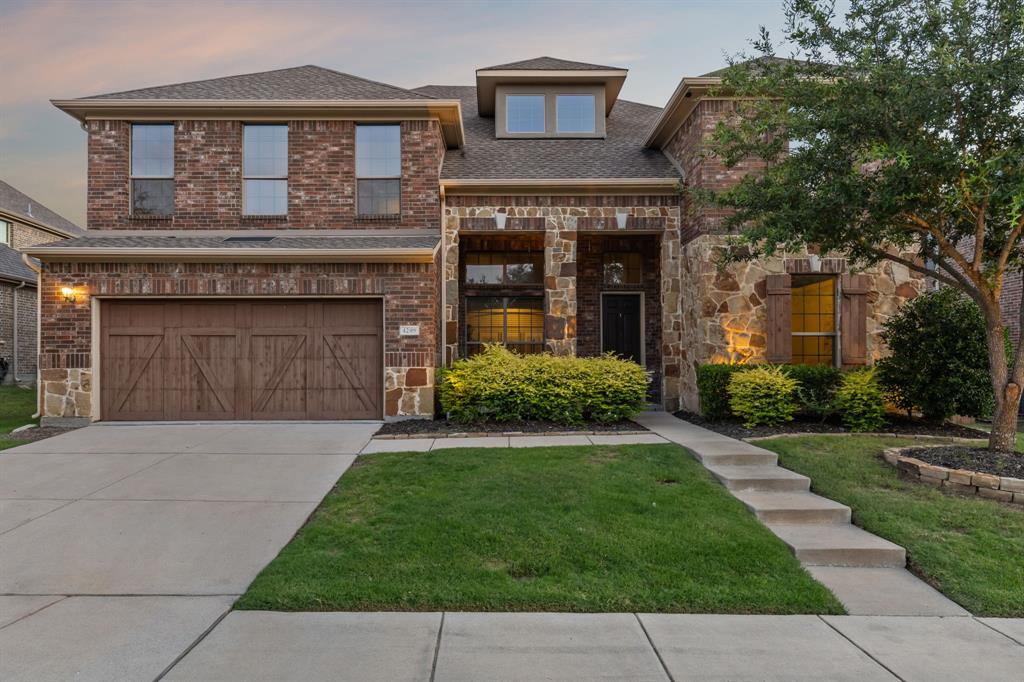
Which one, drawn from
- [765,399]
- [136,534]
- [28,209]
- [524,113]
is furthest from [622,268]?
[28,209]

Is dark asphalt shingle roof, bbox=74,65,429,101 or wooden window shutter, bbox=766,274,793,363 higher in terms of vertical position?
dark asphalt shingle roof, bbox=74,65,429,101

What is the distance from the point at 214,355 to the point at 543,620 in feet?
26.6

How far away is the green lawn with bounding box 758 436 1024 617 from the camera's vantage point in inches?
143

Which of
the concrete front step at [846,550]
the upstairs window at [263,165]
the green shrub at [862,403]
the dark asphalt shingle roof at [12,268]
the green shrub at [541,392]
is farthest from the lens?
the dark asphalt shingle roof at [12,268]

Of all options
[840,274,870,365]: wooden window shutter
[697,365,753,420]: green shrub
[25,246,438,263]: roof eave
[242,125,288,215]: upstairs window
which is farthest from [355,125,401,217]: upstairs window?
[840,274,870,365]: wooden window shutter

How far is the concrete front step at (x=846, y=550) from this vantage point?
4.12 metres

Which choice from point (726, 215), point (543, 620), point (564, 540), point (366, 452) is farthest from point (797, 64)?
point (366, 452)

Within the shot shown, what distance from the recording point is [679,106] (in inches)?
388

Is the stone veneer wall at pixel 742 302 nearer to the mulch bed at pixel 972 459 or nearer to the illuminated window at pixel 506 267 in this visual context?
the mulch bed at pixel 972 459

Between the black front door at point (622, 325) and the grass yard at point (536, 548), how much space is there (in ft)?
20.4

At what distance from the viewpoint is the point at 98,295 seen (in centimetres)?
871

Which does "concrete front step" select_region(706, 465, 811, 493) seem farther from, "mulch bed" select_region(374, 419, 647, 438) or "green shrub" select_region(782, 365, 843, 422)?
"green shrub" select_region(782, 365, 843, 422)

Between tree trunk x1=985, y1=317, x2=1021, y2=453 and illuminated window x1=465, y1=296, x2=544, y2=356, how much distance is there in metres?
7.89

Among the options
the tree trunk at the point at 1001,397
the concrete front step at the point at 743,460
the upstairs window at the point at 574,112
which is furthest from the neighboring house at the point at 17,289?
the tree trunk at the point at 1001,397
